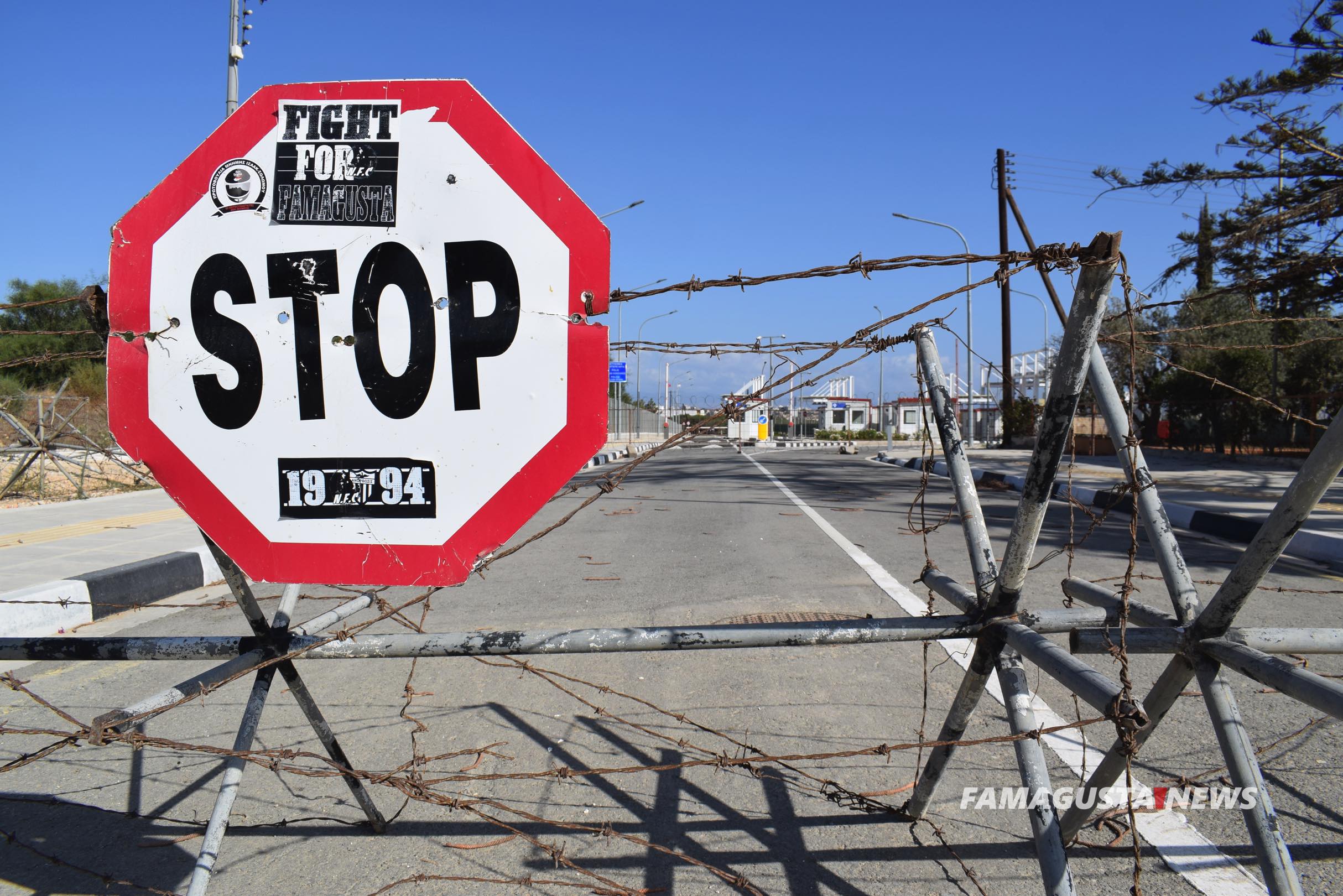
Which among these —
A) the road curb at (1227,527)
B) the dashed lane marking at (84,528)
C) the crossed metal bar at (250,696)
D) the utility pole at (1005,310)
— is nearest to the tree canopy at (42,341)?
the dashed lane marking at (84,528)

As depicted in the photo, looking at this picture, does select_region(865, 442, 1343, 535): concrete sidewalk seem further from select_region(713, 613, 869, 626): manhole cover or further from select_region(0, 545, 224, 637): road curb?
select_region(0, 545, 224, 637): road curb

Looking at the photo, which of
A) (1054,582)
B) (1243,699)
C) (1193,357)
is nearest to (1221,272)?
(1193,357)

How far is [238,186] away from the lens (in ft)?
5.39

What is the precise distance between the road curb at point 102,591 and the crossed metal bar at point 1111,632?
4.38 metres

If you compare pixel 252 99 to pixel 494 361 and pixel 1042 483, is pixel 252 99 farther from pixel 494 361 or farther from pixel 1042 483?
pixel 1042 483

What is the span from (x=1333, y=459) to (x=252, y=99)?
2.05 metres

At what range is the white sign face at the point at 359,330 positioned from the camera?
1.58 metres

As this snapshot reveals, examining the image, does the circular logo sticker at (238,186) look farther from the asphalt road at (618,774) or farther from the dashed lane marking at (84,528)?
the dashed lane marking at (84,528)

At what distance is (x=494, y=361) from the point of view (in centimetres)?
159

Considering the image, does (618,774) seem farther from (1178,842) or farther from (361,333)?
(361,333)

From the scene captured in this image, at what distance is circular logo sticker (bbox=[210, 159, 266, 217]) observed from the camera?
164 centimetres

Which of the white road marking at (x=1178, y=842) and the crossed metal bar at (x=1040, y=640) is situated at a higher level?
the crossed metal bar at (x=1040, y=640)

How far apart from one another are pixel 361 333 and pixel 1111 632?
165 centimetres

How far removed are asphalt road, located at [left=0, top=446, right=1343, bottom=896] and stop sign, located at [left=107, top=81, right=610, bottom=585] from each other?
0.86 m
